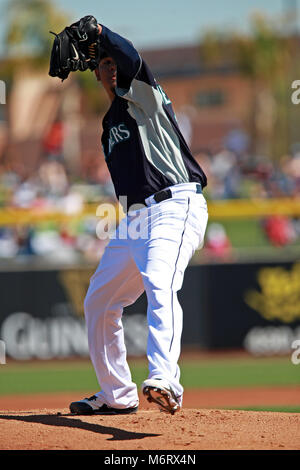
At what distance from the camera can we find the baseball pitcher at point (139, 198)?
4.29 m

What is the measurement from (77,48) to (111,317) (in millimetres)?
1567

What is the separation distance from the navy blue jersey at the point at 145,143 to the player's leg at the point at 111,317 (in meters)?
0.36

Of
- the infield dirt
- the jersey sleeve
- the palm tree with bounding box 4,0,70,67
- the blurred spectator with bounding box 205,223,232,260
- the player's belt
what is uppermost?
the palm tree with bounding box 4,0,70,67

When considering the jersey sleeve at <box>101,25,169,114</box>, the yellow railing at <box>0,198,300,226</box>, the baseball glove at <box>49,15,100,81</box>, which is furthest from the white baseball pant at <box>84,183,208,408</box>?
the yellow railing at <box>0,198,300,226</box>

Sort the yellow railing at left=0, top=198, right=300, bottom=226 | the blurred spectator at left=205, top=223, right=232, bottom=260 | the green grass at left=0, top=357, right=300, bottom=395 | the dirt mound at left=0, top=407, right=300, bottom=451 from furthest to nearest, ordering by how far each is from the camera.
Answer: the blurred spectator at left=205, top=223, right=232, bottom=260 < the yellow railing at left=0, top=198, right=300, bottom=226 < the green grass at left=0, top=357, right=300, bottom=395 < the dirt mound at left=0, top=407, right=300, bottom=451

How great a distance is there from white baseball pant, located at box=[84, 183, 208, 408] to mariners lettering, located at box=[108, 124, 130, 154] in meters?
0.40

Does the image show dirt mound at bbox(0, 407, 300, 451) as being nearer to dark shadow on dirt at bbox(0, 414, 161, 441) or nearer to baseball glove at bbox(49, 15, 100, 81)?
dark shadow on dirt at bbox(0, 414, 161, 441)

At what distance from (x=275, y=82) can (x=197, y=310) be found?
3047 cm

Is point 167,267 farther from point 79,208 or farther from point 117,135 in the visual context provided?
point 79,208

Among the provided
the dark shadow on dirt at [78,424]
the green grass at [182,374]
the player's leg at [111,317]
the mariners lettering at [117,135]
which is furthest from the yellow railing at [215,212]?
the mariners lettering at [117,135]

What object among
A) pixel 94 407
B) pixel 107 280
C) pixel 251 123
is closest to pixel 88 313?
pixel 107 280

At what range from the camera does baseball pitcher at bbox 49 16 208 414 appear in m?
4.29

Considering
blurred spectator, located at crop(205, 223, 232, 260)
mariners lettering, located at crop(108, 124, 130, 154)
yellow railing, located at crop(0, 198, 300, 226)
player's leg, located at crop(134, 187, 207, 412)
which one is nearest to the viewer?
player's leg, located at crop(134, 187, 207, 412)

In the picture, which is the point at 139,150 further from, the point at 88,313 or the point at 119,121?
the point at 88,313
